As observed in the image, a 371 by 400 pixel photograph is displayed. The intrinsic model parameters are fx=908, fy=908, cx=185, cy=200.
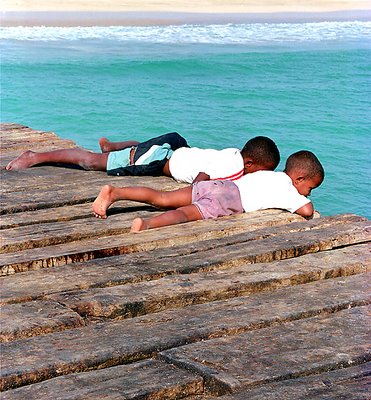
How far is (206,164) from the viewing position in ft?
17.3

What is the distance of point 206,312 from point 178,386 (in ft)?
2.09

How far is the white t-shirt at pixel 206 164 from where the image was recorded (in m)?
5.12

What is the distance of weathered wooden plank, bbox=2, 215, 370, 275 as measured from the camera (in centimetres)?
387

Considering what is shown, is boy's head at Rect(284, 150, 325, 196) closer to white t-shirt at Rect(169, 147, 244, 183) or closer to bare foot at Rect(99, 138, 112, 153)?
white t-shirt at Rect(169, 147, 244, 183)

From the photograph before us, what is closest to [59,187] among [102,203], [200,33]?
[102,203]

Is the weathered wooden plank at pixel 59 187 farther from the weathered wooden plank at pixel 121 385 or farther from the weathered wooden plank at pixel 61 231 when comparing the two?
the weathered wooden plank at pixel 121 385

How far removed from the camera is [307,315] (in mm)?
3256

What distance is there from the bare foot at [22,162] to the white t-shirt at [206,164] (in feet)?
3.25

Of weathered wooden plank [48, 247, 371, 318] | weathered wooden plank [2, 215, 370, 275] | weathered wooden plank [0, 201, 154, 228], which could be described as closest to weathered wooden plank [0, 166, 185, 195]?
weathered wooden plank [0, 201, 154, 228]

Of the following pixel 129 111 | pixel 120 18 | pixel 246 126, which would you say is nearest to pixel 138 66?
pixel 129 111

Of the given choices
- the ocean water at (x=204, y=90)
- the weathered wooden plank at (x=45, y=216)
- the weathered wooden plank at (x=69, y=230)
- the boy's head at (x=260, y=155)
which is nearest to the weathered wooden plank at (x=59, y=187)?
the weathered wooden plank at (x=45, y=216)

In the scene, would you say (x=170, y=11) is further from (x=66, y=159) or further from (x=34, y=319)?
(x=34, y=319)

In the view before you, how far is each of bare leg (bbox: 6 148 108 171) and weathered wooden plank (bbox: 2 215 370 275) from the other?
1525 mm

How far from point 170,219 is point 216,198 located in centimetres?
34
